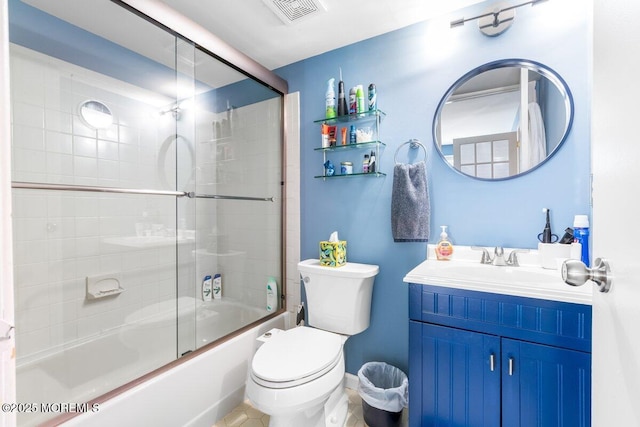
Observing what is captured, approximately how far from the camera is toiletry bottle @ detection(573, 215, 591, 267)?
3.84ft

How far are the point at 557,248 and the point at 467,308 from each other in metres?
0.52

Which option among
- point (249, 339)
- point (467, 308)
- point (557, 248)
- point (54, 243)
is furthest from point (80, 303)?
point (557, 248)

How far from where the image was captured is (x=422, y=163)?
1.54m

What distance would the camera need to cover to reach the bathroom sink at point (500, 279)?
0.97 meters

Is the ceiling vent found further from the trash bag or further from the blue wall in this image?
the trash bag

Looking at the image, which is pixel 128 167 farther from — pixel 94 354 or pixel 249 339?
pixel 249 339

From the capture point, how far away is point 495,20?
1.38 meters

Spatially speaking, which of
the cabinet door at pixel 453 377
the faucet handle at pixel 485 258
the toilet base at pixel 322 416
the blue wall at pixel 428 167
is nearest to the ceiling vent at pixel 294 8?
the blue wall at pixel 428 167

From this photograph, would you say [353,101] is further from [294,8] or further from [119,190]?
[119,190]

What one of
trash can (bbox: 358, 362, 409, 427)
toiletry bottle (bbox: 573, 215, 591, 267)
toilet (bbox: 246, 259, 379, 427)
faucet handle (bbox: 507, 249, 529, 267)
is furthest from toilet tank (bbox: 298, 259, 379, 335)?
toiletry bottle (bbox: 573, 215, 591, 267)

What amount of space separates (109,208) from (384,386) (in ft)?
6.14

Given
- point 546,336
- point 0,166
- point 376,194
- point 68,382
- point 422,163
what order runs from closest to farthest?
point 0,166 < point 546,336 < point 68,382 < point 422,163 < point 376,194

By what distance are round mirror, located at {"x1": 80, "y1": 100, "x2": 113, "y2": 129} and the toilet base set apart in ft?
5.88

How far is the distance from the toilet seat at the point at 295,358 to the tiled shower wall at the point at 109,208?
0.62 m
